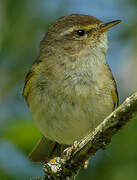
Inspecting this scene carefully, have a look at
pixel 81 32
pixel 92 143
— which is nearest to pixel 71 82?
pixel 81 32

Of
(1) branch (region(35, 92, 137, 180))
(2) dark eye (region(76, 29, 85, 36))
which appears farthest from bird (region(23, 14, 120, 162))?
(1) branch (region(35, 92, 137, 180))

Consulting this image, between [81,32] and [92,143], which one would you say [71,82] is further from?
[92,143]

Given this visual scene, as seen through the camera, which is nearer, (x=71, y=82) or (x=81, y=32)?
(x=71, y=82)

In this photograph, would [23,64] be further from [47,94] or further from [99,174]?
[99,174]

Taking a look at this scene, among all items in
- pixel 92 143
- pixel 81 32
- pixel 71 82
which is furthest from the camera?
pixel 81 32

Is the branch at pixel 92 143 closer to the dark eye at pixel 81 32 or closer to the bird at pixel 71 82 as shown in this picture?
the bird at pixel 71 82

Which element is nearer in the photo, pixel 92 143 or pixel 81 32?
pixel 92 143

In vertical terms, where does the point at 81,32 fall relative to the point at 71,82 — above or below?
above

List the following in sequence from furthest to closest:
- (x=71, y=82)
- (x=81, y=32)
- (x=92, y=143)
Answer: (x=81, y=32) → (x=71, y=82) → (x=92, y=143)
